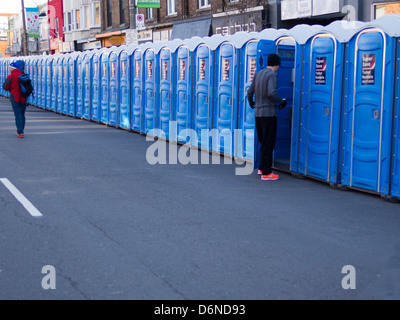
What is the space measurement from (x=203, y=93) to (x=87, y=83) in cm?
921

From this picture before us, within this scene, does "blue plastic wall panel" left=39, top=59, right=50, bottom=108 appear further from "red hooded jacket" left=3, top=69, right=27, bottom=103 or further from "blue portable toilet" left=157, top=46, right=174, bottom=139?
"blue portable toilet" left=157, top=46, right=174, bottom=139

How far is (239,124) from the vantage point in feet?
38.4

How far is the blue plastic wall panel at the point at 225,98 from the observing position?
11773mm

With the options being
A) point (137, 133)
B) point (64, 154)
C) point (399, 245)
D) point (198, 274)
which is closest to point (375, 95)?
point (399, 245)

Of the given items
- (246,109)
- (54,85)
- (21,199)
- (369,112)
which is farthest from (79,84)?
(369,112)

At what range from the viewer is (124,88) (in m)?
17.9

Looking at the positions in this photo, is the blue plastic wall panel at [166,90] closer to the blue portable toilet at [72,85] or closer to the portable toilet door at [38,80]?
the blue portable toilet at [72,85]

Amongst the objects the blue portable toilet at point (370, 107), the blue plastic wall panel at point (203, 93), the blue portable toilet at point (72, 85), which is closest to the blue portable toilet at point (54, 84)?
the blue portable toilet at point (72, 85)

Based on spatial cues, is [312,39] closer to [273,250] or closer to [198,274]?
[273,250]

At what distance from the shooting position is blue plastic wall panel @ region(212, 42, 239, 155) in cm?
1177

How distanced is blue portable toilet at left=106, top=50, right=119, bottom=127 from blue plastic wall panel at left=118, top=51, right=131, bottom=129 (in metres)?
0.28

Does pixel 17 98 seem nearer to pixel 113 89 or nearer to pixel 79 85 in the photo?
pixel 113 89

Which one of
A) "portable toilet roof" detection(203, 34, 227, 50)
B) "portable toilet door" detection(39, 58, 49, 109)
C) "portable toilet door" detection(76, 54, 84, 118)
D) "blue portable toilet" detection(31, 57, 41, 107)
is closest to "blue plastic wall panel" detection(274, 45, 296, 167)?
"portable toilet roof" detection(203, 34, 227, 50)

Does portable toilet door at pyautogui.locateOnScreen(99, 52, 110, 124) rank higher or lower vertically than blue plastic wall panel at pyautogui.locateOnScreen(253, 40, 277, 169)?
lower
